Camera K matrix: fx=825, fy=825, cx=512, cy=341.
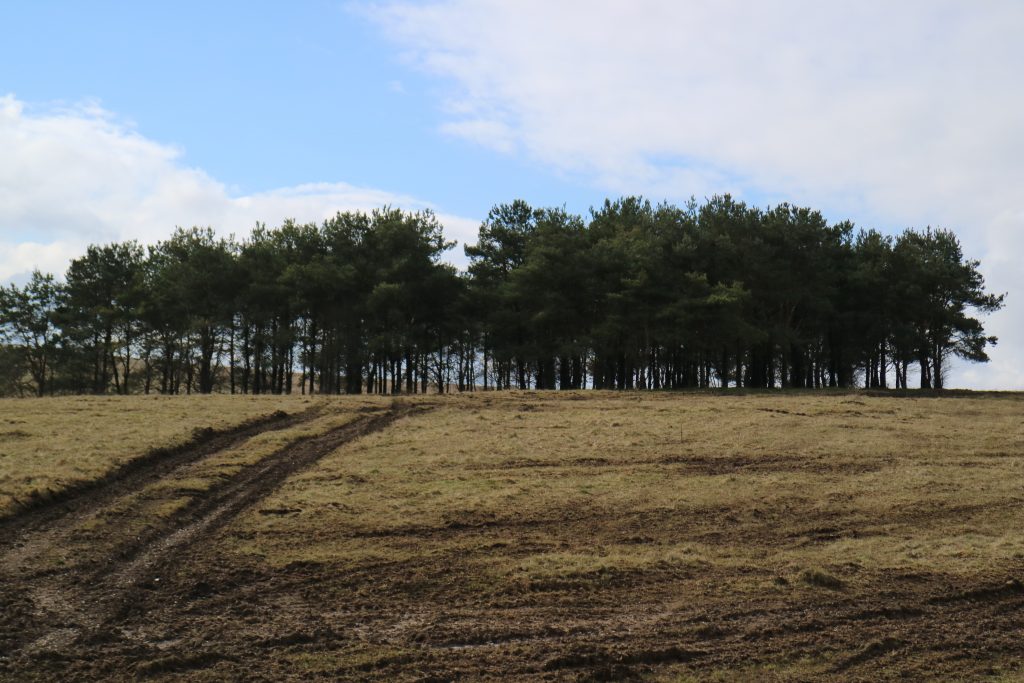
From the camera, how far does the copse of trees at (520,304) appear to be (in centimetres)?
5159

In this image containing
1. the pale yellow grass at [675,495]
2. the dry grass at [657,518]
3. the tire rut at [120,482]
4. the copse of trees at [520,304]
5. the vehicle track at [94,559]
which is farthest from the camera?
the copse of trees at [520,304]

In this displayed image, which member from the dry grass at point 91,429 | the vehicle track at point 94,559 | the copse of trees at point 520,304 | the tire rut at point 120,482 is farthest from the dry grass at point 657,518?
the copse of trees at point 520,304

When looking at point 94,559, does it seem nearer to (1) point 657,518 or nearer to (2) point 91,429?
(1) point 657,518

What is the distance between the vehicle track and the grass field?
0.06m

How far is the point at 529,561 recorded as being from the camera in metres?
14.2

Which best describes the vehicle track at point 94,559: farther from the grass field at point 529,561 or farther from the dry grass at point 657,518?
the dry grass at point 657,518

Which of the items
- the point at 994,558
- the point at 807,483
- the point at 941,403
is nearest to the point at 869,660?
the point at 994,558

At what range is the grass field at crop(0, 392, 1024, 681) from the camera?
34.0ft

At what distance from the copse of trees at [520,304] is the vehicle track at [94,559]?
3166 cm

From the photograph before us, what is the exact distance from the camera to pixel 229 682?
9461 millimetres

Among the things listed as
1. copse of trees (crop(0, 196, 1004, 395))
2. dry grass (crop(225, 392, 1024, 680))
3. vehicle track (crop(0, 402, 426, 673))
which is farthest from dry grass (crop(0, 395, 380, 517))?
copse of trees (crop(0, 196, 1004, 395))

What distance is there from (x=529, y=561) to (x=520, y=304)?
41.2 meters

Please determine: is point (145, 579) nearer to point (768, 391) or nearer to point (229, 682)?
point (229, 682)

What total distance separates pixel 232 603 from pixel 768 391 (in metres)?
37.4
